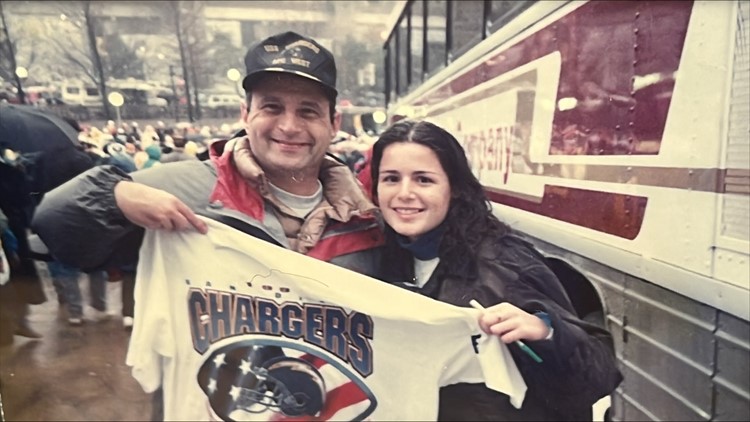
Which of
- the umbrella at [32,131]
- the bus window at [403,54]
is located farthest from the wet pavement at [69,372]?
the bus window at [403,54]

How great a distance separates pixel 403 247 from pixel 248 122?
51 centimetres

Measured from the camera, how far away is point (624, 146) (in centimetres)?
122

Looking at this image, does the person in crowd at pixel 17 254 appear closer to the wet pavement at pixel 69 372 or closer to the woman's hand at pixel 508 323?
the wet pavement at pixel 69 372

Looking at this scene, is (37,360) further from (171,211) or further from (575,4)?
(575,4)

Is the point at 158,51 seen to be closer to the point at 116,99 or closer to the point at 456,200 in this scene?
the point at 116,99

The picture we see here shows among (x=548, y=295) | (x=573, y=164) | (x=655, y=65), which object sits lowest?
(x=548, y=295)

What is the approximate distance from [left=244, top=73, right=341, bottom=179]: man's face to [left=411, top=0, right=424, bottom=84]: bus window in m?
0.26

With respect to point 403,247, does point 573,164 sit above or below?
above

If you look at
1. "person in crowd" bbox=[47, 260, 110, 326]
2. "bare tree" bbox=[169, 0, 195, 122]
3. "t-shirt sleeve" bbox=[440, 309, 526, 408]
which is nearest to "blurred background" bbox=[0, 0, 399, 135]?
"bare tree" bbox=[169, 0, 195, 122]

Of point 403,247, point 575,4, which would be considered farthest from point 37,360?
point 575,4

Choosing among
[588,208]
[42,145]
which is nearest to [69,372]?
[42,145]

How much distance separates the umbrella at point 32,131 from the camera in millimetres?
1174

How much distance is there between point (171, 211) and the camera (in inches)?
46.7

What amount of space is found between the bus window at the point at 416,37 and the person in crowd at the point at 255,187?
0.22 m
